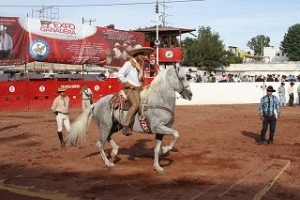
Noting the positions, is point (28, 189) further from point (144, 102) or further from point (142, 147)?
point (142, 147)

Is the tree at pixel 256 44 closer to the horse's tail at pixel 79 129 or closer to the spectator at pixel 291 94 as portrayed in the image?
the spectator at pixel 291 94

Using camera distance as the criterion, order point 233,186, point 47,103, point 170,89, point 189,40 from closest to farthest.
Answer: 1. point 233,186
2. point 170,89
3. point 47,103
4. point 189,40

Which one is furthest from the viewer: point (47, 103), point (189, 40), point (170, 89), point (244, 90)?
point (189, 40)

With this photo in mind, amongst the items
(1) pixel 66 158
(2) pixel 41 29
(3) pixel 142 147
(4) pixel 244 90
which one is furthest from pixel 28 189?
(4) pixel 244 90

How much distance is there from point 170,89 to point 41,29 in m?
19.0

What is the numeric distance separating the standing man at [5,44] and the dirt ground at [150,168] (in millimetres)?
10802

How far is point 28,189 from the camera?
22.9 ft

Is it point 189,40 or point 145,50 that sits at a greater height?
point 189,40

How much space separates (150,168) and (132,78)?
193 cm

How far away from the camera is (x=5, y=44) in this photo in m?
24.2

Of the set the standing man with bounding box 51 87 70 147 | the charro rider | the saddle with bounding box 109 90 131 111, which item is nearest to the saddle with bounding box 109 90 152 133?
the saddle with bounding box 109 90 131 111

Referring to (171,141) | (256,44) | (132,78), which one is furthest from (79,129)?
(256,44)

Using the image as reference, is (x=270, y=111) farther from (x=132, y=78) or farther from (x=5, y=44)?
(x=5, y=44)

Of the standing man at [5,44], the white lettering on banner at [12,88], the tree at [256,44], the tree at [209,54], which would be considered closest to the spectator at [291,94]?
the white lettering on banner at [12,88]
